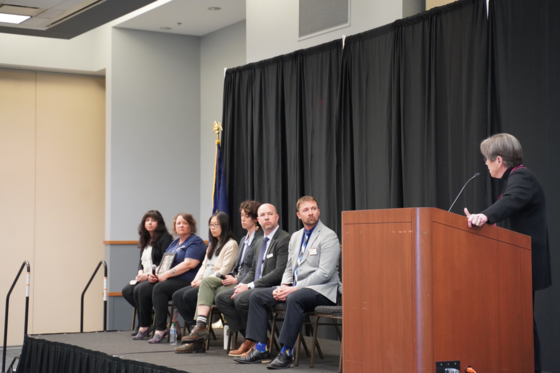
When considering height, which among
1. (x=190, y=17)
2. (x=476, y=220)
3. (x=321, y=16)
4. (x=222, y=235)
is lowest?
(x=222, y=235)

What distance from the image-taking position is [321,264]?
172 inches

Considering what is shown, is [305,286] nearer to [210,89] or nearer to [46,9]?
[46,9]

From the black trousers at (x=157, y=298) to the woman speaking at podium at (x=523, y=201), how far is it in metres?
3.19

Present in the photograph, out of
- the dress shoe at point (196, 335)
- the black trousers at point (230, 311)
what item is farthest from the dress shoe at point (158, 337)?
the black trousers at point (230, 311)

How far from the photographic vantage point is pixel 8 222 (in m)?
8.49

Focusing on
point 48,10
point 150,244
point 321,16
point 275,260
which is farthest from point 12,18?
point 275,260

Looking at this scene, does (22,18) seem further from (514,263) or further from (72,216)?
(514,263)

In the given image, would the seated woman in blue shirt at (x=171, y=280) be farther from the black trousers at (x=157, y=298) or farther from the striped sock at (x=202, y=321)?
the striped sock at (x=202, y=321)

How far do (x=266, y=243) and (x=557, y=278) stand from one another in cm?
199

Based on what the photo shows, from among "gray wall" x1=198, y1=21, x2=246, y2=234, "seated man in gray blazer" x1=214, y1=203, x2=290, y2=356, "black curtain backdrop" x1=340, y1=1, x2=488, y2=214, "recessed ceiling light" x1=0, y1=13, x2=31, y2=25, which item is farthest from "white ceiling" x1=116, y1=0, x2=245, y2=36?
"seated man in gray blazer" x1=214, y1=203, x2=290, y2=356

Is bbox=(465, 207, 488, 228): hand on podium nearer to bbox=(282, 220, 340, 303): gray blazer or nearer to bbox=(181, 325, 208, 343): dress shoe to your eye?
bbox=(282, 220, 340, 303): gray blazer

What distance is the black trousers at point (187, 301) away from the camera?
5277 millimetres

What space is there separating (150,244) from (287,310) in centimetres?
241

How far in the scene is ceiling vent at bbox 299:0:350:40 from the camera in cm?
583
